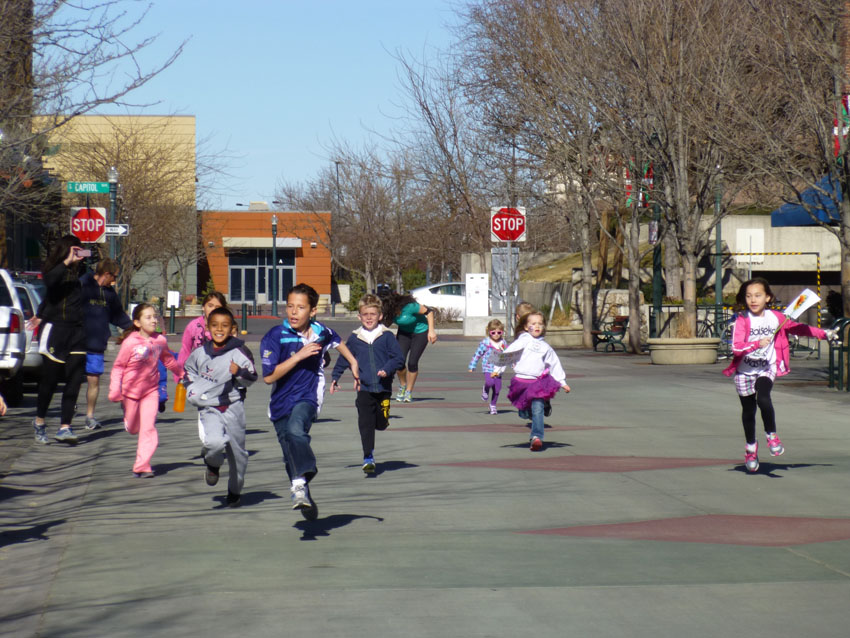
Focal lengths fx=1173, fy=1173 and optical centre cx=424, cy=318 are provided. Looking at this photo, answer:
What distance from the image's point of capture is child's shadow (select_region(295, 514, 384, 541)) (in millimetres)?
7152

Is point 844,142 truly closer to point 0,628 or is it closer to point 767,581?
point 767,581

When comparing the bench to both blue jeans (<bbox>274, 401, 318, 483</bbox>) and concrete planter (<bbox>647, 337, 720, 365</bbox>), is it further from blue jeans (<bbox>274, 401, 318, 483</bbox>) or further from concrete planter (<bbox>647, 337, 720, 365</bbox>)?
blue jeans (<bbox>274, 401, 318, 483</bbox>)

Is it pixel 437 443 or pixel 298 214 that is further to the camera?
pixel 298 214

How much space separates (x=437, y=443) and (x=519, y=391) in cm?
99

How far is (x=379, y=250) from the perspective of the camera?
52.7m

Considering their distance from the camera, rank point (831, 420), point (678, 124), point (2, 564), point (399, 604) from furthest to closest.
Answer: point (678, 124) → point (831, 420) → point (2, 564) → point (399, 604)

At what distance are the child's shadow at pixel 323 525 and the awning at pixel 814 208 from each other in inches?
485

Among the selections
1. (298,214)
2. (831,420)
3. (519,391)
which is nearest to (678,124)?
(831,420)

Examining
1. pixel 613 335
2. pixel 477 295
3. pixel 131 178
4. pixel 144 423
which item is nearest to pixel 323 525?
pixel 144 423

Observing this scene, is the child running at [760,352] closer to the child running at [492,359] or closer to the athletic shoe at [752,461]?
the athletic shoe at [752,461]

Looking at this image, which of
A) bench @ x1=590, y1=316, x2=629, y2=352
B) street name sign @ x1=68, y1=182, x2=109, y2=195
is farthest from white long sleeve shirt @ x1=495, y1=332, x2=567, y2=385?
bench @ x1=590, y1=316, x2=629, y2=352

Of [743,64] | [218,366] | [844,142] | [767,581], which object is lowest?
[767,581]

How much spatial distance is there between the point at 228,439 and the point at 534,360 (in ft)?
13.4

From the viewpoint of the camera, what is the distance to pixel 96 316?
12.0 metres
